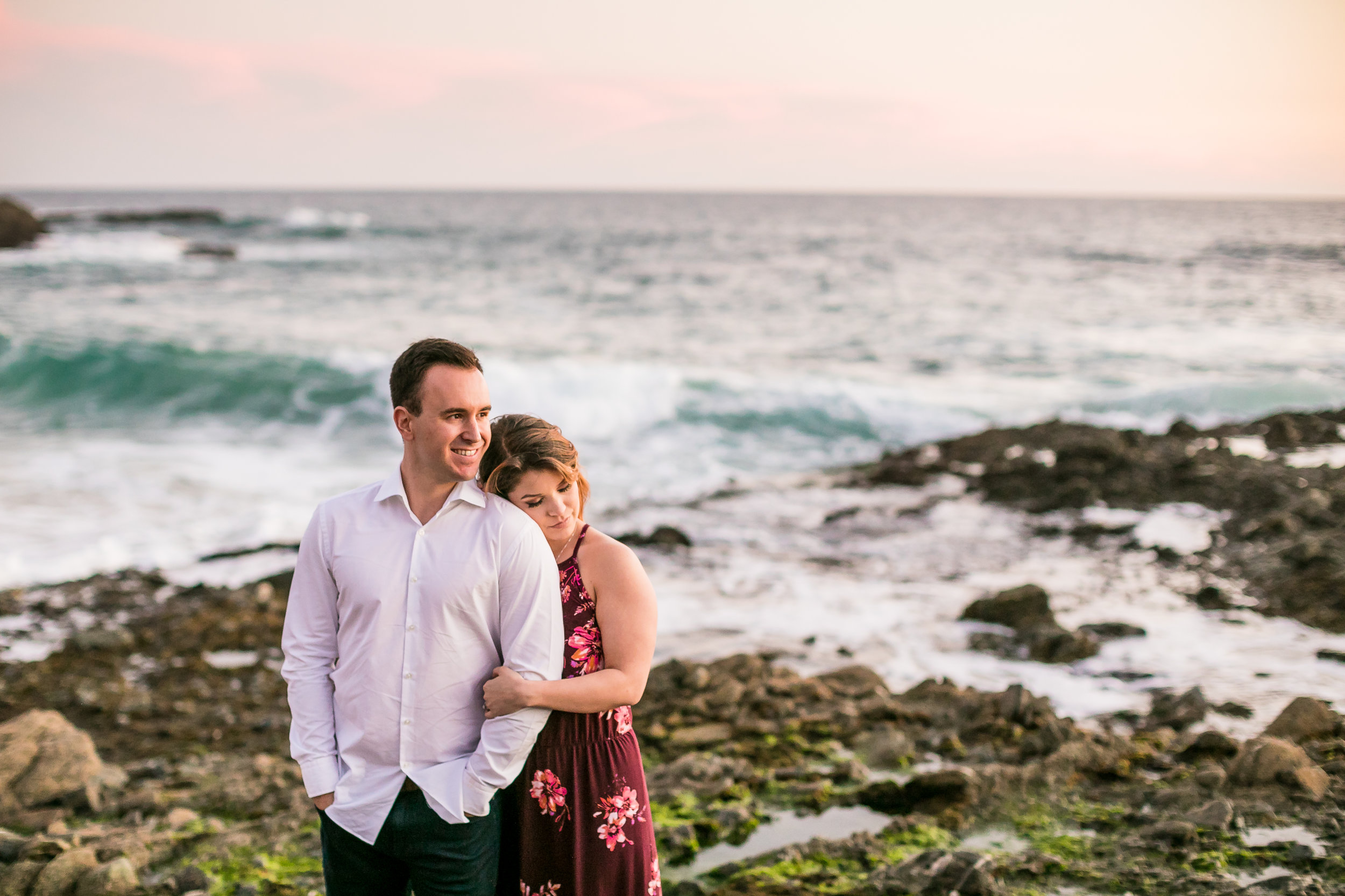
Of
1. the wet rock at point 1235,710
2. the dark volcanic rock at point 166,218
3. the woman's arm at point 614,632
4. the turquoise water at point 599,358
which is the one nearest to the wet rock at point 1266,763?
the wet rock at point 1235,710

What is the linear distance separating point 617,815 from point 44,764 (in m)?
4.53

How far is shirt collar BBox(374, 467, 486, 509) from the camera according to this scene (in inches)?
103

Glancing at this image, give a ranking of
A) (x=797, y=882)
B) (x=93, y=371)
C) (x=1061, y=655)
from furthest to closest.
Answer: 1. (x=93, y=371)
2. (x=1061, y=655)
3. (x=797, y=882)

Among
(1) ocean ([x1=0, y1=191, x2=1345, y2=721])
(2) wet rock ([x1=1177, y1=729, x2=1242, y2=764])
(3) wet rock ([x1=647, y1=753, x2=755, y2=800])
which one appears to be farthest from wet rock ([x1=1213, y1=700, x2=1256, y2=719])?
(3) wet rock ([x1=647, y1=753, x2=755, y2=800])

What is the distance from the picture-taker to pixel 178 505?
40.9ft

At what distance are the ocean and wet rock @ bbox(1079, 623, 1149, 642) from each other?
107cm

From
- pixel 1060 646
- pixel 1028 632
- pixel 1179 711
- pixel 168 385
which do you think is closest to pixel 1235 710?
pixel 1179 711

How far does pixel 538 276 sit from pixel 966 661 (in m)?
34.6

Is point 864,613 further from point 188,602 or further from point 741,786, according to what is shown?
point 188,602

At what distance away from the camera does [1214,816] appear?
452 cm

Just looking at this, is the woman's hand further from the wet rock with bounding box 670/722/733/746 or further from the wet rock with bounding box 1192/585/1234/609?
the wet rock with bounding box 1192/585/1234/609

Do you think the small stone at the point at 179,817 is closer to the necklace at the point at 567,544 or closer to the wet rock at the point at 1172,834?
the necklace at the point at 567,544

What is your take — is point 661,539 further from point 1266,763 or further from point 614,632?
point 614,632

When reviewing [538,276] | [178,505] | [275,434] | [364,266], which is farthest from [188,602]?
[364,266]
